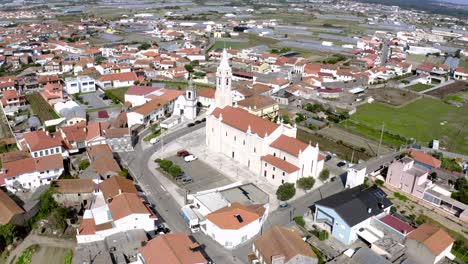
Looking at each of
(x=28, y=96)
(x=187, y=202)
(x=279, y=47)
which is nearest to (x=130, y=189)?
(x=187, y=202)

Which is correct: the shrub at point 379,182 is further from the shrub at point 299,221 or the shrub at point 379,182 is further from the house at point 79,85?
the house at point 79,85

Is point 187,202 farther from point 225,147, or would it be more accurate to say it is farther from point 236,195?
point 225,147

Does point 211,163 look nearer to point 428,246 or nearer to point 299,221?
point 299,221

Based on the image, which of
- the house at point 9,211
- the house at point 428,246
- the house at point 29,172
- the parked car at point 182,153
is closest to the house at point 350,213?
the house at point 428,246

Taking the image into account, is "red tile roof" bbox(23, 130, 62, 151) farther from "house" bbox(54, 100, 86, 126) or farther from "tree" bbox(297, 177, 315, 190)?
"tree" bbox(297, 177, 315, 190)

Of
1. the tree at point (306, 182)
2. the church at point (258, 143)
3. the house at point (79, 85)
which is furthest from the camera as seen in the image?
the house at point (79, 85)

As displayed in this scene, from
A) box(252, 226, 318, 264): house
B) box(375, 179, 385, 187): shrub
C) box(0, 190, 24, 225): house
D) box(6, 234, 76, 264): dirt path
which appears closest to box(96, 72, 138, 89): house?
box(0, 190, 24, 225): house
